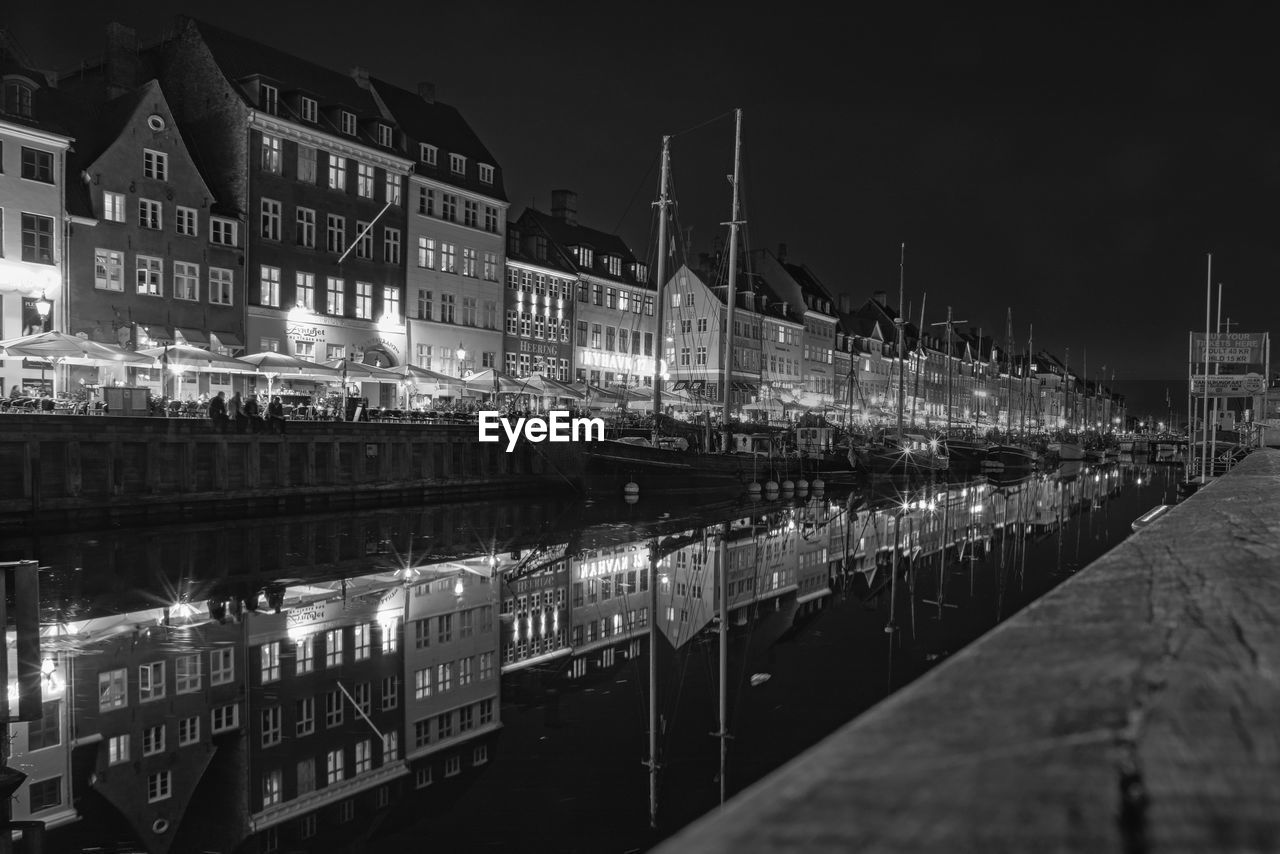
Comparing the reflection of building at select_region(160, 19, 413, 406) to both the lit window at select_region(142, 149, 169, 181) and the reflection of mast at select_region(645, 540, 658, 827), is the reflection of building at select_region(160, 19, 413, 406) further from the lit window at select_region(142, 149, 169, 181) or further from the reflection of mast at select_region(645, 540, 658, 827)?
the reflection of mast at select_region(645, 540, 658, 827)

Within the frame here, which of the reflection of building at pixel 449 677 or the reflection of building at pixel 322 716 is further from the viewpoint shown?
the reflection of building at pixel 449 677

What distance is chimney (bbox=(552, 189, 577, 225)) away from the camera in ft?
240

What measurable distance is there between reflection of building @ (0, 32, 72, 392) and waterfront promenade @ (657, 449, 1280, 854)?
39.7 meters

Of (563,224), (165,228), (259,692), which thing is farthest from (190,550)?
(563,224)

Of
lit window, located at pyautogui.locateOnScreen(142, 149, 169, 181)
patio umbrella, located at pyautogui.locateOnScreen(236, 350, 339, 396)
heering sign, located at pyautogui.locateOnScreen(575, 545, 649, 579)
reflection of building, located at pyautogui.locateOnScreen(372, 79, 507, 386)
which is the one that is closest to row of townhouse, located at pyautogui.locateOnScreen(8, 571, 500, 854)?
heering sign, located at pyautogui.locateOnScreen(575, 545, 649, 579)

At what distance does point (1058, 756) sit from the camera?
3.45 feet

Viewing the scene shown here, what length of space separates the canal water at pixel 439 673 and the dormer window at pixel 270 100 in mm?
26757

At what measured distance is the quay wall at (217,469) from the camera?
25.9 m

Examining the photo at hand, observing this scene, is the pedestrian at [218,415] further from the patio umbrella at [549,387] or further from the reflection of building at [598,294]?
the reflection of building at [598,294]

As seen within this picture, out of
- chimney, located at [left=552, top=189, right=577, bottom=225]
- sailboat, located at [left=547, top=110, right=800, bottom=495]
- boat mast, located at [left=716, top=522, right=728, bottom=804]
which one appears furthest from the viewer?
chimney, located at [left=552, top=189, right=577, bottom=225]

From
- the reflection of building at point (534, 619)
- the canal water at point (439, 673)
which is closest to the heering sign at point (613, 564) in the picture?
the canal water at point (439, 673)

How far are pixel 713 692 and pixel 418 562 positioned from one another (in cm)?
1170

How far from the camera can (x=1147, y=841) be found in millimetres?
846

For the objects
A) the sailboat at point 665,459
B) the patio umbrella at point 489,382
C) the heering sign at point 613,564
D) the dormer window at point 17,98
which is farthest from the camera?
the patio umbrella at point 489,382
